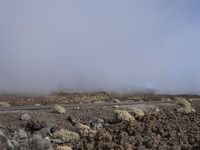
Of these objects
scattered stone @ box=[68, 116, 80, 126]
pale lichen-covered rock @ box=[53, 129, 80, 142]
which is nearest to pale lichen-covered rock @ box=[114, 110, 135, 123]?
scattered stone @ box=[68, 116, 80, 126]

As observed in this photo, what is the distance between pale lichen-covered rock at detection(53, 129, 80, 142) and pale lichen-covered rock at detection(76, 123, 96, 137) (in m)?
0.59

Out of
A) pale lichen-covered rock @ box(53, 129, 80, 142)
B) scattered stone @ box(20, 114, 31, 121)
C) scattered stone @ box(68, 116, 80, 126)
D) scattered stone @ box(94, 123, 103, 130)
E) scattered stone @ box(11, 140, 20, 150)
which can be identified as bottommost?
scattered stone @ box(11, 140, 20, 150)

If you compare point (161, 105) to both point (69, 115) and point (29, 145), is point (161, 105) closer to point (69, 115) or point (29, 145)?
point (69, 115)

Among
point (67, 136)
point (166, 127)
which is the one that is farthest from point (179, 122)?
point (67, 136)

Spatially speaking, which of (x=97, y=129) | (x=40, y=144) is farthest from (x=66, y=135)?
(x=97, y=129)

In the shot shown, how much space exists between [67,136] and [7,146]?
3.26 m

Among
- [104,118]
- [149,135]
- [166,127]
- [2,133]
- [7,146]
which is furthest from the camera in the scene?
[104,118]

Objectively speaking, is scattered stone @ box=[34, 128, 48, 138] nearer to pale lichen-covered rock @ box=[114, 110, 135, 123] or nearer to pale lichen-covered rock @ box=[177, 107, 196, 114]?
pale lichen-covered rock @ box=[114, 110, 135, 123]

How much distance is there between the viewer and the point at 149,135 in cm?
2505

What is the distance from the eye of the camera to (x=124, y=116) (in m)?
28.9

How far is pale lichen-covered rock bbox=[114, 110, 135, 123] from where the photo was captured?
93.8ft

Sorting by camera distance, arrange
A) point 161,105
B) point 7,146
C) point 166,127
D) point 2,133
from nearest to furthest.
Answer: point 7,146 → point 2,133 → point 166,127 → point 161,105

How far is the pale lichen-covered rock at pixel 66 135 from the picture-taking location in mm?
23956

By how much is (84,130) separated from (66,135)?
162 cm
